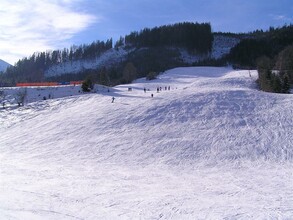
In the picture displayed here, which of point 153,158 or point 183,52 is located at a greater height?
point 183,52

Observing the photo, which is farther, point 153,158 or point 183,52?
point 183,52

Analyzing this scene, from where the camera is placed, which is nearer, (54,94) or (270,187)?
(270,187)

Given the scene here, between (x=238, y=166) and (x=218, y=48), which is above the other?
(x=218, y=48)

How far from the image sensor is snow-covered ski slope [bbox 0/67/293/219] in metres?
14.3

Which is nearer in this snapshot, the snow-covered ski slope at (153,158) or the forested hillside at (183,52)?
the snow-covered ski slope at (153,158)

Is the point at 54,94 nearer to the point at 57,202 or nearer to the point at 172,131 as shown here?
the point at 172,131

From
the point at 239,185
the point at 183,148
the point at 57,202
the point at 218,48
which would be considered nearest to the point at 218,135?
the point at 183,148

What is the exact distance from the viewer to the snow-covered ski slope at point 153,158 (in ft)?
46.9

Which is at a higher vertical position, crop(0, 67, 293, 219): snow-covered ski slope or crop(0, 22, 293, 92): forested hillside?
crop(0, 22, 293, 92): forested hillside

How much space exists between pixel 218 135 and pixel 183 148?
4.80 meters

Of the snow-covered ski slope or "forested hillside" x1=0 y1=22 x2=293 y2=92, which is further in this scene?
"forested hillside" x1=0 y1=22 x2=293 y2=92

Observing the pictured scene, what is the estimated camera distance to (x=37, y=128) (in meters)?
43.2

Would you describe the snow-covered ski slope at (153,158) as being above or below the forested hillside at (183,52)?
below

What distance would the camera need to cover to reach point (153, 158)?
27.6 meters
